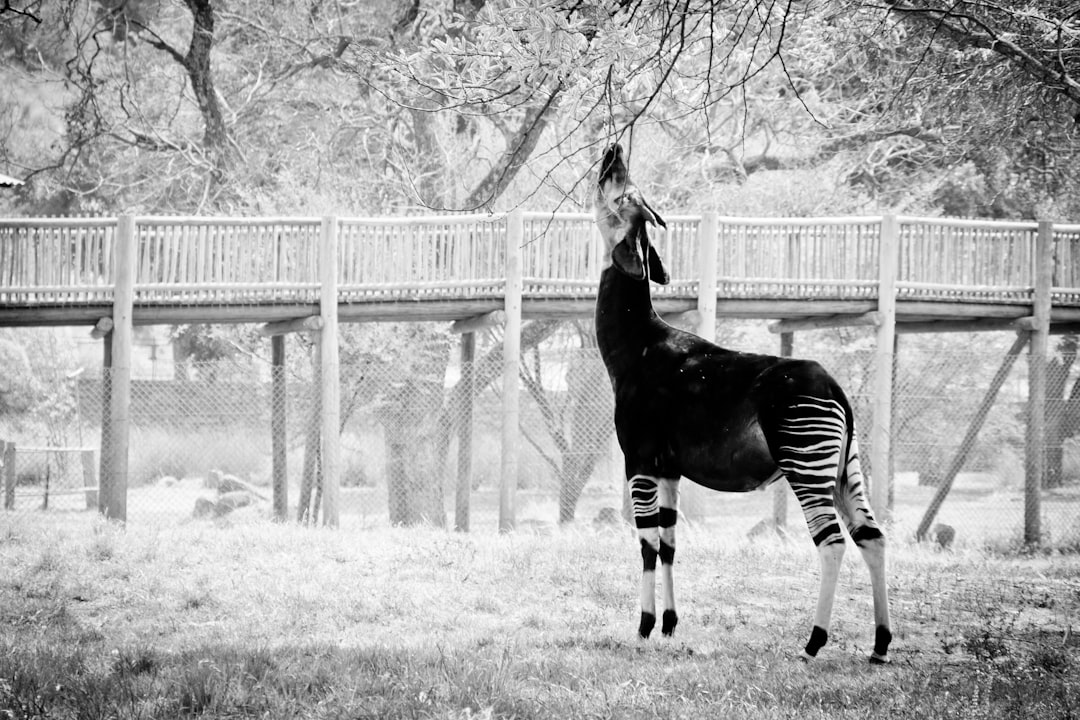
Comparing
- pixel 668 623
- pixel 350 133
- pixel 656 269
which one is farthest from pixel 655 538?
pixel 350 133

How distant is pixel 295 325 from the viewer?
46.0 ft

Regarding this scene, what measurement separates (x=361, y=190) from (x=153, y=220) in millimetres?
6045

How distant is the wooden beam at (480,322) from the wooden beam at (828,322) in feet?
12.8

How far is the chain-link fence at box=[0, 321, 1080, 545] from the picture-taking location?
16.7 metres

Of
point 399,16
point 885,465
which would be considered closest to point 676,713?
point 885,465

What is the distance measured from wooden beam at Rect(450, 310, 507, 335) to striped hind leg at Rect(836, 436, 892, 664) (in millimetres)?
7586

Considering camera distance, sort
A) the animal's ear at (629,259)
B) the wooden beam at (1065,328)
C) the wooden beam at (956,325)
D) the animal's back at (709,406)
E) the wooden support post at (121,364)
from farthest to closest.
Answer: the wooden beam at (1065,328)
the wooden beam at (956,325)
the wooden support post at (121,364)
the animal's ear at (629,259)
the animal's back at (709,406)

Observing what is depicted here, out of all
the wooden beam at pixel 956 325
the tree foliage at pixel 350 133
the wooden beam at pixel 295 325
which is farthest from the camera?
the tree foliage at pixel 350 133

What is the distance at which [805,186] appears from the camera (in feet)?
63.7

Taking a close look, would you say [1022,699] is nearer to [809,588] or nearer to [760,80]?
[809,588]

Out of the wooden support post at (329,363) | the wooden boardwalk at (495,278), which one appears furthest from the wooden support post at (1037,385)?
the wooden support post at (329,363)

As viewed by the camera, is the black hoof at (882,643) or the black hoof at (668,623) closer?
the black hoof at (882,643)

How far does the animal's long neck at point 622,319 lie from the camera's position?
7.05 meters

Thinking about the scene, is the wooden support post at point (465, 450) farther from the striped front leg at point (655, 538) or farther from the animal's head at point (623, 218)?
the striped front leg at point (655, 538)
